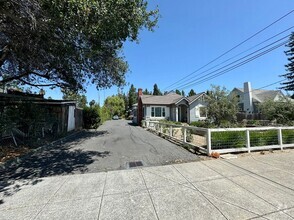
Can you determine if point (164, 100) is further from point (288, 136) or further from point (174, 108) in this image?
point (288, 136)

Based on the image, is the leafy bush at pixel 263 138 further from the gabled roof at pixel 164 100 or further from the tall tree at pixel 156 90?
the tall tree at pixel 156 90

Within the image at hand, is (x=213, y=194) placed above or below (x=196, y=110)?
below

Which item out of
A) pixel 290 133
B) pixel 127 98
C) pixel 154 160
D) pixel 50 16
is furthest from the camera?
pixel 127 98

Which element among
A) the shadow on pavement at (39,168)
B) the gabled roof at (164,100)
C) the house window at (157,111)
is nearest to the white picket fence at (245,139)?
the shadow on pavement at (39,168)

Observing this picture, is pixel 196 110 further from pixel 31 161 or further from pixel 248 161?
pixel 31 161

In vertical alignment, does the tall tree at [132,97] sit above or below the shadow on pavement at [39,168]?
above

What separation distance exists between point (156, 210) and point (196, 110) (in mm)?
21733

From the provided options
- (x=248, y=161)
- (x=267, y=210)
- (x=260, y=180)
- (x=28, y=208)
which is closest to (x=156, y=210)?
(x=267, y=210)

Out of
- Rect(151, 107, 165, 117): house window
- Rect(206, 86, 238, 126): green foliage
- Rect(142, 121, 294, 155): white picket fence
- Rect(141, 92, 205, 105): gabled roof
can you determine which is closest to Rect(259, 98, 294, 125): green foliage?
Rect(206, 86, 238, 126): green foliage

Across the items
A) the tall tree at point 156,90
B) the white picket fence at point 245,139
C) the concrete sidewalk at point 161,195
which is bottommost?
the concrete sidewalk at point 161,195

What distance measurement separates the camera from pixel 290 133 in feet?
25.6

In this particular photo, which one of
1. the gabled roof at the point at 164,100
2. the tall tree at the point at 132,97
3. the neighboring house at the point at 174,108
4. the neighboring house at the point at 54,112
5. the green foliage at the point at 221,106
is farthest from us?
the tall tree at the point at 132,97

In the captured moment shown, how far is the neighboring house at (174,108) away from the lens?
77.4ft

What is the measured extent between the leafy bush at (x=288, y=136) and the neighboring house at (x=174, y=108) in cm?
1496
